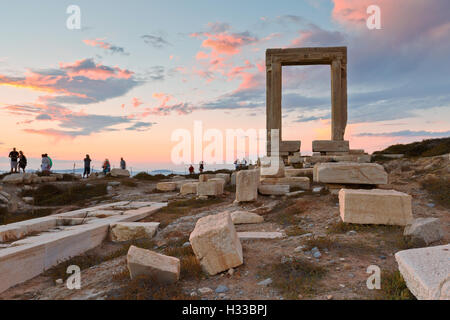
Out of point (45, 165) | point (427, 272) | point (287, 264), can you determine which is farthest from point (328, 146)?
point (45, 165)

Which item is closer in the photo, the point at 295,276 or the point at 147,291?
the point at 147,291

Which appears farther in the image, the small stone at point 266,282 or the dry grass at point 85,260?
the dry grass at point 85,260

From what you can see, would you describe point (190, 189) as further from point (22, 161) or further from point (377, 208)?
point (22, 161)

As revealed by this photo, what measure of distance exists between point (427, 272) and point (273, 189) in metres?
6.77

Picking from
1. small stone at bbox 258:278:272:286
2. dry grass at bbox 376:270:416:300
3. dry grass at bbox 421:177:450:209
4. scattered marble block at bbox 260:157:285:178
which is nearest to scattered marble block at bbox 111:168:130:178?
scattered marble block at bbox 260:157:285:178

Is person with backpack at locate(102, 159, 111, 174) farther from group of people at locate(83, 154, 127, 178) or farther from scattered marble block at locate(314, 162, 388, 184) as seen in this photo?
scattered marble block at locate(314, 162, 388, 184)

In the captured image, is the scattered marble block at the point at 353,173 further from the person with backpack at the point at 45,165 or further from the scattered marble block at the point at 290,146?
the person with backpack at the point at 45,165

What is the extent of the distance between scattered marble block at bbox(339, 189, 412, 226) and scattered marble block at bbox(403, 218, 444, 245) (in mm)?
517

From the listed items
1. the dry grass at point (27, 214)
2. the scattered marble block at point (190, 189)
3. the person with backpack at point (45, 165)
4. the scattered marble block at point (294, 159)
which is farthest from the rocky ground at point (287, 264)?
the person with backpack at point (45, 165)

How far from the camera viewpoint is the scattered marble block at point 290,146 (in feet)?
56.5

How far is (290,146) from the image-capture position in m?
17.3

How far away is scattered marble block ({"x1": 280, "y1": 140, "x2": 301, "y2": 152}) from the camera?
17234mm

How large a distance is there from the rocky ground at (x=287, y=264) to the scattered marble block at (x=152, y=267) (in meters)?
0.13
